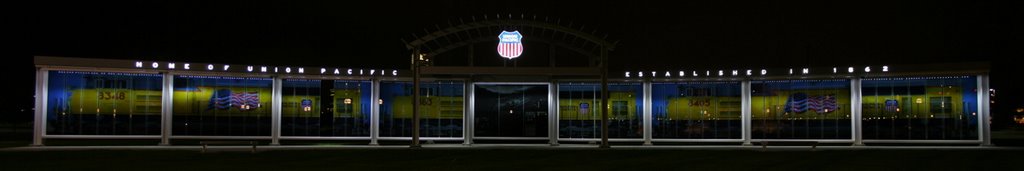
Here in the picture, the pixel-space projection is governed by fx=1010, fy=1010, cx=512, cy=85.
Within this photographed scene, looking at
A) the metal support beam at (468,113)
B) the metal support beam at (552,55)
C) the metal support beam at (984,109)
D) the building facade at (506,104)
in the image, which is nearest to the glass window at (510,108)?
the building facade at (506,104)

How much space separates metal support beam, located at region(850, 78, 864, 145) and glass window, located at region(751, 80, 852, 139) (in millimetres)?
547

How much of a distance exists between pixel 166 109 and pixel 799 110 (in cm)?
1986

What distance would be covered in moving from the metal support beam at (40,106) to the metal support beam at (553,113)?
15.3m

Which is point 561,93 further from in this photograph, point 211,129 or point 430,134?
point 211,129

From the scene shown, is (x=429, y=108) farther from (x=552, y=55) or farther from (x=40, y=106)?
(x=40, y=106)

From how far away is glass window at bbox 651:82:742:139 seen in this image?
33844 mm

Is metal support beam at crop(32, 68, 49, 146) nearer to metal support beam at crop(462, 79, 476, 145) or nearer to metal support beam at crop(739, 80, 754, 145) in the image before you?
metal support beam at crop(462, 79, 476, 145)

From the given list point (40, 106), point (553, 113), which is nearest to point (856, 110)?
point (553, 113)

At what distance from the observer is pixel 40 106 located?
2848 centimetres

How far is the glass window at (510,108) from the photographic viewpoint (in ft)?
112
